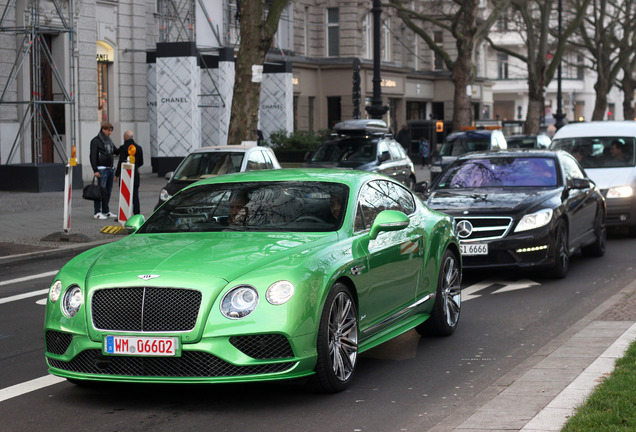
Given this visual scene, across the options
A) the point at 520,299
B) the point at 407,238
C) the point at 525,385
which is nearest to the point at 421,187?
the point at 520,299

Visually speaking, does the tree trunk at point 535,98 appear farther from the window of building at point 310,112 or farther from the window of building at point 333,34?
the window of building at point 310,112

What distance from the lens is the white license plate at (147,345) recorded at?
21.0 ft

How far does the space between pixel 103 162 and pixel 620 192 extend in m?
10.1

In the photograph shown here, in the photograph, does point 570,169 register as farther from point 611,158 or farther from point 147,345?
point 147,345

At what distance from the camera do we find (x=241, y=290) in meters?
6.49

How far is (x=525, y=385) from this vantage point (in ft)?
22.8

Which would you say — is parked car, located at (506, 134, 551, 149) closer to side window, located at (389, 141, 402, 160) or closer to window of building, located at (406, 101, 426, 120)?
side window, located at (389, 141, 402, 160)

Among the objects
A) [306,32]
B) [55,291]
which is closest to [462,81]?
[306,32]

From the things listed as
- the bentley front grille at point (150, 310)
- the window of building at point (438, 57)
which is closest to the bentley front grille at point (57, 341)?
the bentley front grille at point (150, 310)

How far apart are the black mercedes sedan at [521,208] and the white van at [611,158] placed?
2595 mm

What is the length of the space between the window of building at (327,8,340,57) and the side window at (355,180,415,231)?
46.8 meters

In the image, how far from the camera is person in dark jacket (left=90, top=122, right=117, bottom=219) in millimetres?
21498

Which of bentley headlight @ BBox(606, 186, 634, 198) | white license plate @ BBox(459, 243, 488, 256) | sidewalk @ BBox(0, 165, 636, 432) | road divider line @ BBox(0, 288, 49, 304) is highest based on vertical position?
bentley headlight @ BBox(606, 186, 634, 198)

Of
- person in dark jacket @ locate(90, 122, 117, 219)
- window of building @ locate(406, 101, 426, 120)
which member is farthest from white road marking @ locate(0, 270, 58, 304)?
window of building @ locate(406, 101, 426, 120)
